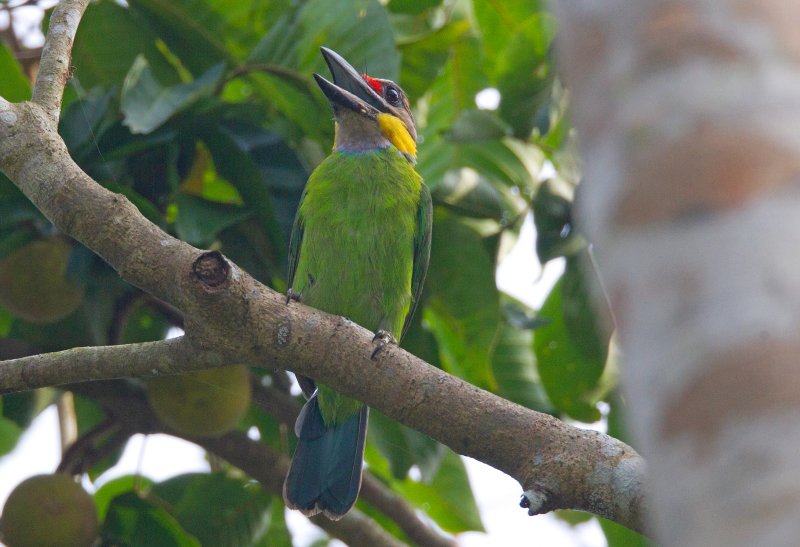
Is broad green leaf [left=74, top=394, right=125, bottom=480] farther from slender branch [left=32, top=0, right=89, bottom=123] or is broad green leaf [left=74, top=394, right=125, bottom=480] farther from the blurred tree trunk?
the blurred tree trunk

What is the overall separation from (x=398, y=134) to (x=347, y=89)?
0.26 meters

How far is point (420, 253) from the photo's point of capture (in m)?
3.39

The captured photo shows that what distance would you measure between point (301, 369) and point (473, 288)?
128 centimetres

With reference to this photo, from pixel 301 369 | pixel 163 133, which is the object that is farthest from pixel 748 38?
pixel 163 133

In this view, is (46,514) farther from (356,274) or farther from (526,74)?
(526,74)

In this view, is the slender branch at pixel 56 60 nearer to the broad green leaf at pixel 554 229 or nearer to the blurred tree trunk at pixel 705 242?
the broad green leaf at pixel 554 229

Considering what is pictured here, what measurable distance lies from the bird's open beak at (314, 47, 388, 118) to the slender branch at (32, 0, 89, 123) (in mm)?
973

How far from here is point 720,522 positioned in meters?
0.66

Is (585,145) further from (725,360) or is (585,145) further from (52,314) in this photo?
(52,314)

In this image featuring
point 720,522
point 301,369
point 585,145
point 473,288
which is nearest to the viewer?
point 720,522

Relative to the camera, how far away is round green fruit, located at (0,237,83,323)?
9.73ft

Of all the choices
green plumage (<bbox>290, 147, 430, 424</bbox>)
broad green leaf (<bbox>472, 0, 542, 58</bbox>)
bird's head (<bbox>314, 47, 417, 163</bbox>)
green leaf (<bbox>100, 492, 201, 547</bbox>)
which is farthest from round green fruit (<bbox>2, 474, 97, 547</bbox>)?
broad green leaf (<bbox>472, 0, 542, 58</bbox>)

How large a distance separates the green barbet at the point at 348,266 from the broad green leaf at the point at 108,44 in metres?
0.68

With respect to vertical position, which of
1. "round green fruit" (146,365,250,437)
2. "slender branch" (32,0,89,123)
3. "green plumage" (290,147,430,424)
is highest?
"slender branch" (32,0,89,123)
